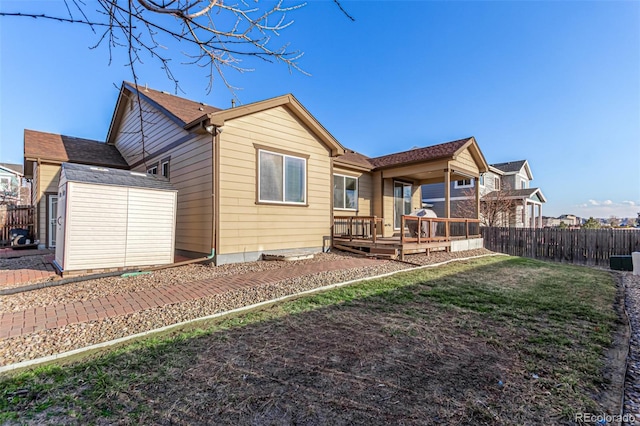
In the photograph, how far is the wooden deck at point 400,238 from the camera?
338 inches

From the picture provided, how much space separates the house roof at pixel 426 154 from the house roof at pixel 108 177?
8.69m

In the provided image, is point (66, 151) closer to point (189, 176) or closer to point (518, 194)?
point (189, 176)

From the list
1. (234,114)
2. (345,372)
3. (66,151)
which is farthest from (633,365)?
(66,151)

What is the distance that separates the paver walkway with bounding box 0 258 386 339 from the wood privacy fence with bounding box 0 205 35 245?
1225cm

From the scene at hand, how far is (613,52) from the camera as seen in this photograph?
8.20 meters

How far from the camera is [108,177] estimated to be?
21.5 feet

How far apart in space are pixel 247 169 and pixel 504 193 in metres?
21.0

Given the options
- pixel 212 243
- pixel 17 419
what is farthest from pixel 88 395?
pixel 212 243

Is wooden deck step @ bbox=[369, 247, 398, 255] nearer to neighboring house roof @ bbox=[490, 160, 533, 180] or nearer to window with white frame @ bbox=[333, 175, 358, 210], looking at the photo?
window with white frame @ bbox=[333, 175, 358, 210]

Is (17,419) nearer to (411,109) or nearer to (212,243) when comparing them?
(212,243)

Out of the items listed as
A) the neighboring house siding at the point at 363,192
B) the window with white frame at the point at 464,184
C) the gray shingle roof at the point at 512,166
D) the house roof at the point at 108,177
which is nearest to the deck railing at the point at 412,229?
the neighboring house siding at the point at 363,192

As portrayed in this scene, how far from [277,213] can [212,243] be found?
78.9 inches

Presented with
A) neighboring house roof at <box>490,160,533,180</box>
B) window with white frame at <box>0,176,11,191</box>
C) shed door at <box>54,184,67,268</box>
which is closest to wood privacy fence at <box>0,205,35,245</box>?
shed door at <box>54,184,67,268</box>

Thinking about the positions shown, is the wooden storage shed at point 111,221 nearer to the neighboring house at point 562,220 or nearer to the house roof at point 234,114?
the house roof at point 234,114
